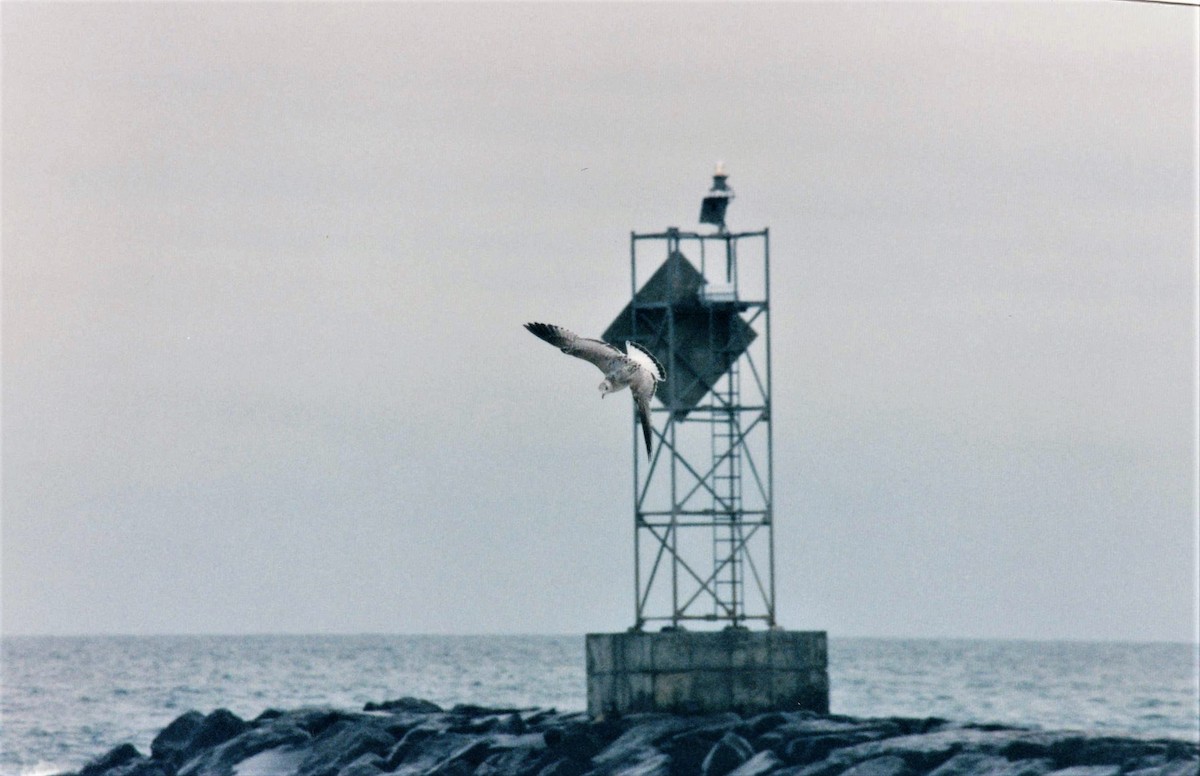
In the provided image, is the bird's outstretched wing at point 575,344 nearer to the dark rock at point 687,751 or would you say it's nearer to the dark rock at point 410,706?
the dark rock at point 687,751

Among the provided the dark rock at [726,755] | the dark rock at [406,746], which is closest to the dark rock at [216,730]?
the dark rock at [406,746]

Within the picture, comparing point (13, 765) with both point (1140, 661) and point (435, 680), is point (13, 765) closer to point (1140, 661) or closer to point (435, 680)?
point (435, 680)

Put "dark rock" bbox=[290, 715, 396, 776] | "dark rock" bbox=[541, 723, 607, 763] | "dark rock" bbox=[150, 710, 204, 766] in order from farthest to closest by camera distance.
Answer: "dark rock" bbox=[150, 710, 204, 766]
"dark rock" bbox=[290, 715, 396, 776]
"dark rock" bbox=[541, 723, 607, 763]

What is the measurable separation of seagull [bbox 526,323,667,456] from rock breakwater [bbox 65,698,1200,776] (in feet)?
27.9

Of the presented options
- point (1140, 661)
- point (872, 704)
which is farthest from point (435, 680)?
point (1140, 661)

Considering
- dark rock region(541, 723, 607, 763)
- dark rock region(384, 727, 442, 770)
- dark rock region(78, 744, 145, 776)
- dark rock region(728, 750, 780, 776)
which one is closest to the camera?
dark rock region(728, 750, 780, 776)

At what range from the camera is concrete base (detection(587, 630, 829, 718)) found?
3139 cm

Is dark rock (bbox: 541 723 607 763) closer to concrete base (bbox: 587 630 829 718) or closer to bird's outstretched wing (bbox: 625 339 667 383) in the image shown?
concrete base (bbox: 587 630 829 718)

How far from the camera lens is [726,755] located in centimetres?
3042

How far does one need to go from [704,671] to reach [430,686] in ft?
179

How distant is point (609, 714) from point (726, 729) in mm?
1668

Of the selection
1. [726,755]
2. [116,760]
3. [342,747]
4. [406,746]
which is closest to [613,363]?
[726,755]

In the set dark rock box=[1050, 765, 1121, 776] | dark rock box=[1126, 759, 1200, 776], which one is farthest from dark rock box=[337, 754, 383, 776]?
dark rock box=[1126, 759, 1200, 776]

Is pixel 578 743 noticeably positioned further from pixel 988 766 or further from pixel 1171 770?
pixel 1171 770
